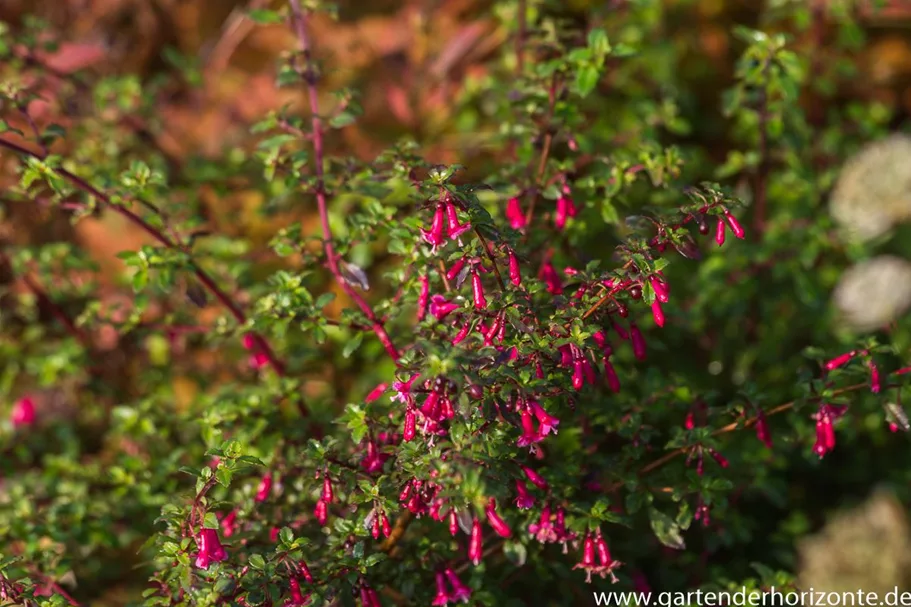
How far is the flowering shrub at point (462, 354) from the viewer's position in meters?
1.63

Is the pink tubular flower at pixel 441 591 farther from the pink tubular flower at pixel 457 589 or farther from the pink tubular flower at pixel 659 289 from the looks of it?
the pink tubular flower at pixel 659 289

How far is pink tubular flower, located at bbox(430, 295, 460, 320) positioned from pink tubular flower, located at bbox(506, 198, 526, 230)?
30 cm

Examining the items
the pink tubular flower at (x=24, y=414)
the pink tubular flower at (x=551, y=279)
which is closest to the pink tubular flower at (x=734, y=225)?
the pink tubular flower at (x=551, y=279)

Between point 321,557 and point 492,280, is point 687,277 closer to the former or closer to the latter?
point 492,280

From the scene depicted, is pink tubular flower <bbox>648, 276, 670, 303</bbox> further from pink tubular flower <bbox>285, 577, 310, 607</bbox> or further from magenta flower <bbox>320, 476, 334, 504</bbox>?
→ pink tubular flower <bbox>285, 577, 310, 607</bbox>

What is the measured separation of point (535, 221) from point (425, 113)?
1480 mm

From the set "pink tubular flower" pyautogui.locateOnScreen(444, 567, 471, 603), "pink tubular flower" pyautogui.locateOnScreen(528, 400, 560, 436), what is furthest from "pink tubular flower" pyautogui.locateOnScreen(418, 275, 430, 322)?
"pink tubular flower" pyautogui.locateOnScreen(444, 567, 471, 603)

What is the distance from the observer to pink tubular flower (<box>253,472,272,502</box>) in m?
1.94

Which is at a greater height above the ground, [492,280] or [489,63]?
[489,63]

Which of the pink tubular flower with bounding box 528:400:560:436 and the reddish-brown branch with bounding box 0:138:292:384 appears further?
the reddish-brown branch with bounding box 0:138:292:384

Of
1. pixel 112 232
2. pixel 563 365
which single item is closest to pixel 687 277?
pixel 563 365

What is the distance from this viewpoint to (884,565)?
273 cm

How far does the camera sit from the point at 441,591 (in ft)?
5.60

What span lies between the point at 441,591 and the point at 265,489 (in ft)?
1.57
